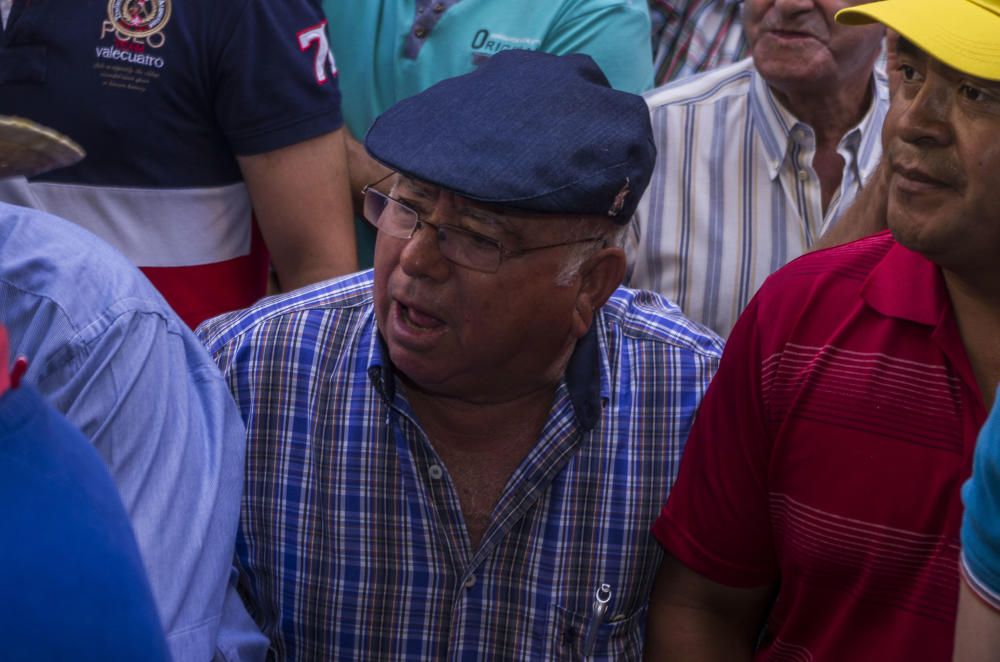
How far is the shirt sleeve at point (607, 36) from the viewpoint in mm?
3035

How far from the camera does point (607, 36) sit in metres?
3.05

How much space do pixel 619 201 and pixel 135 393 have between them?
2.77ft

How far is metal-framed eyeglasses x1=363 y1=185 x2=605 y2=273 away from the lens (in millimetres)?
2053

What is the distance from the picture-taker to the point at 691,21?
143 inches

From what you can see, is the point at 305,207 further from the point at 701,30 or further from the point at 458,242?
the point at 701,30

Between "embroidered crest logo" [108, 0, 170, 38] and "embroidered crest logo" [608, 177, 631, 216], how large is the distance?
0.99 metres

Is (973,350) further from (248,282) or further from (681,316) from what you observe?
(248,282)

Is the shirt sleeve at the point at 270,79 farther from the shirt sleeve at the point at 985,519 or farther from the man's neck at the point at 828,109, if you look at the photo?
the shirt sleeve at the point at 985,519

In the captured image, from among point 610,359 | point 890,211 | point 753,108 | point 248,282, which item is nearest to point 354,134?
point 248,282

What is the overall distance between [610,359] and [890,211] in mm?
579

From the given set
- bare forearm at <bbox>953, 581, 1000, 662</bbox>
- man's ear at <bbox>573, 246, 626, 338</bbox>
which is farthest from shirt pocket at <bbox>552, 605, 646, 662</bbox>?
bare forearm at <bbox>953, 581, 1000, 662</bbox>

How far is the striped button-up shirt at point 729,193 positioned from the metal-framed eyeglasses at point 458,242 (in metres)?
0.78

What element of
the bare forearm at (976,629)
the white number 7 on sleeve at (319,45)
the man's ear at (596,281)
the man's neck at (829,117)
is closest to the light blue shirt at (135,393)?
the man's ear at (596,281)

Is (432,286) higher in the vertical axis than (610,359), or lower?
higher
